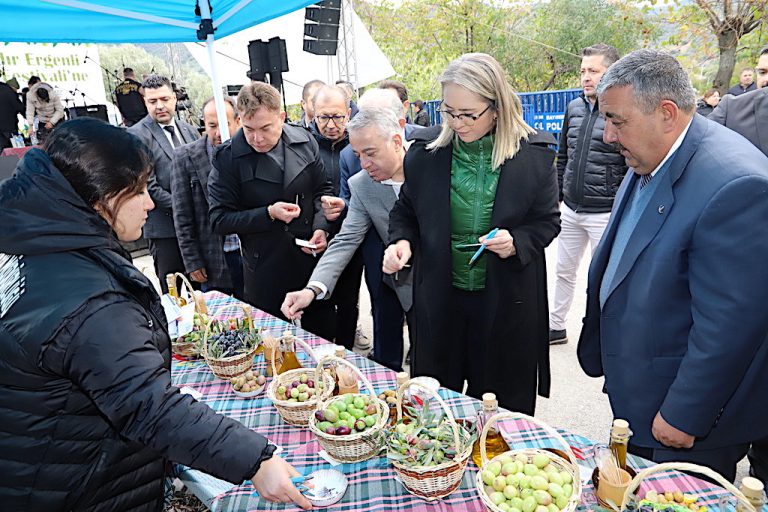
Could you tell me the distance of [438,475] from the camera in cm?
118

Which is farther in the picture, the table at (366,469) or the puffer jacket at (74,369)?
the table at (366,469)

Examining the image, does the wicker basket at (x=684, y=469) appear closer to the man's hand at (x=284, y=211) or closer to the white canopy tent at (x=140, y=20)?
the man's hand at (x=284, y=211)

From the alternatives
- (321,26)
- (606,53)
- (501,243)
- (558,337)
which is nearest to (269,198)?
(501,243)

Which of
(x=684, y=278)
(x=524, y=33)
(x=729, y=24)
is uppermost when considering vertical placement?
(x=524, y=33)

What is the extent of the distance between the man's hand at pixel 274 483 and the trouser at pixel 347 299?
1.96 m

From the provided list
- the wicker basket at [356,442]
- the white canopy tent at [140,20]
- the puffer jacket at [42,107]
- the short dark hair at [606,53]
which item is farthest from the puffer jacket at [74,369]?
the puffer jacket at [42,107]

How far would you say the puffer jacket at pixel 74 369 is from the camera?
3.36 ft

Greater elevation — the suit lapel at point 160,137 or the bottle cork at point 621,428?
the suit lapel at point 160,137

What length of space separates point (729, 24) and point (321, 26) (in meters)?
8.30

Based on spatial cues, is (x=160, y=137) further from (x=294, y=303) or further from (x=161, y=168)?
(x=294, y=303)

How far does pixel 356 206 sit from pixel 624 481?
5.75ft

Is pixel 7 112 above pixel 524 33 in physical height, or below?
below

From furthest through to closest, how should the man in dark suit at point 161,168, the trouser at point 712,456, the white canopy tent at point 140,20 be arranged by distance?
the man in dark suit at point 161,168 < the white canopy tent at point 140,20 < the trouser at point 712,456

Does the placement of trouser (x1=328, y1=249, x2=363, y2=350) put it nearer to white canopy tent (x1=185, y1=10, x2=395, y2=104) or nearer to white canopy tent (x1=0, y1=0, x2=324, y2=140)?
white canopy tent (x1=0, y1=0, x2=324, y2=140)
